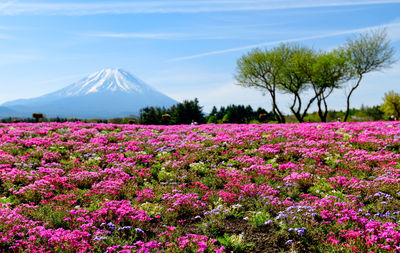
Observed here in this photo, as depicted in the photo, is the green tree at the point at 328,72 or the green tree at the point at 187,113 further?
the green tree at the point at 187,113

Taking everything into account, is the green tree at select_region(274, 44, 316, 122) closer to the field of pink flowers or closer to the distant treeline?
the distant treeline

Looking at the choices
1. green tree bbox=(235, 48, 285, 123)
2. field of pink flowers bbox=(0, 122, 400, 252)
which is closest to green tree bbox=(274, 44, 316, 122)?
green tree bbox=(235, 48, 285, 123)

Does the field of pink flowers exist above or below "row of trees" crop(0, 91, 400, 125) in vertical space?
below

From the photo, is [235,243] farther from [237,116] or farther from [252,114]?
[252,114]

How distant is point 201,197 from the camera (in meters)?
8.78

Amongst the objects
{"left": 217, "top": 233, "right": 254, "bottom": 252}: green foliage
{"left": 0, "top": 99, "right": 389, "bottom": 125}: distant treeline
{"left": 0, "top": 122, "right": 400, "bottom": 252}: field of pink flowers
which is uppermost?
{"left": 0, "top": 99, "right": 389, "bottom": 125}: distant treeline

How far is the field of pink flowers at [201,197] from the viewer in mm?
6176

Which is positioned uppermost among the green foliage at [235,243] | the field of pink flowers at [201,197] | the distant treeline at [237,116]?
the distant treeline at [237,116]

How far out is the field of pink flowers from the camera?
618 centimetres

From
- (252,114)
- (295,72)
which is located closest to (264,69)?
(295,72)

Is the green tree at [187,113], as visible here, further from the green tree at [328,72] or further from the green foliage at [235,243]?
the green foliage at [235,243]

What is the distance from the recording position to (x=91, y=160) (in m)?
12.2

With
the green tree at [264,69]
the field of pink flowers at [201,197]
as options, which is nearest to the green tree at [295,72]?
the green tree at [264,69]

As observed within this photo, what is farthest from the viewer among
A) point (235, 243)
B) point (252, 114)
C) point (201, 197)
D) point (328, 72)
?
point (252, 114)
